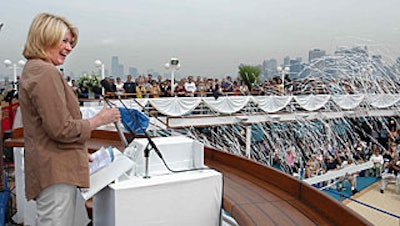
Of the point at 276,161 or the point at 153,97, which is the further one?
the point at 276,161

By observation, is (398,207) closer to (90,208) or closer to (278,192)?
(278,192)

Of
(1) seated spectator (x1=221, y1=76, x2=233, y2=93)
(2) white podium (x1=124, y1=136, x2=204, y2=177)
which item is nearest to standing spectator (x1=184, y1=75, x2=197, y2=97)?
(1) seated spectator (x1=221, y1=76, x2=233, y2=93)

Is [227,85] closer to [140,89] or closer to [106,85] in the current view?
[140,89]

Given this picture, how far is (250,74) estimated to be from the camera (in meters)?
13.9

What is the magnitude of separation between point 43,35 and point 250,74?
42.2 feet

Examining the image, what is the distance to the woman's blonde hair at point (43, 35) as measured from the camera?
1.36m

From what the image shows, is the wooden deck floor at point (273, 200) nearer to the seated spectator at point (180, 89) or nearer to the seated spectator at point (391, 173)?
the seated spectator at point (180, 89)

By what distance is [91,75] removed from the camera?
9.16 metres

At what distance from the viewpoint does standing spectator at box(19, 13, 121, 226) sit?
1299 millimetres

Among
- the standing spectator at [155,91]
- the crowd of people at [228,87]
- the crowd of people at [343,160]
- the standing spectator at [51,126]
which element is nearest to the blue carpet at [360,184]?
the crowd of people at [343,160]

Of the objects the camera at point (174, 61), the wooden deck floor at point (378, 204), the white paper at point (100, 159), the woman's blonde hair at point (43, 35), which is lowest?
the wooden deck floor at point (378, 204)

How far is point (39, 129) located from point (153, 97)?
896 cm

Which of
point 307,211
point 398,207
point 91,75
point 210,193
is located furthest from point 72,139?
point 398,207

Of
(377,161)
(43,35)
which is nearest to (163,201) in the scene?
(43,35)
